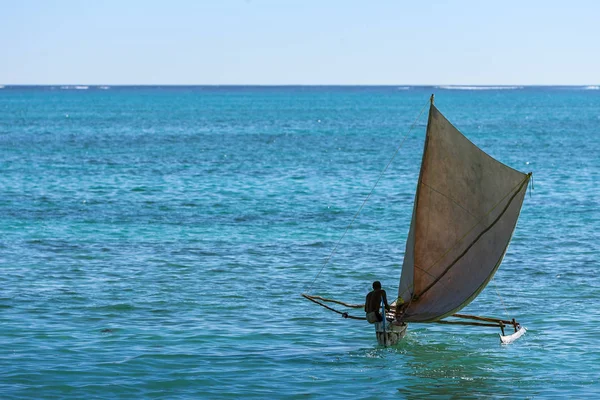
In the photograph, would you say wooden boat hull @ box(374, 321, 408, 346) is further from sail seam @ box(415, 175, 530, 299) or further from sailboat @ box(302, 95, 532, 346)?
sail seam @ box(415, 175, 530, 299)

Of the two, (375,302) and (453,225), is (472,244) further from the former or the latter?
(375,302)

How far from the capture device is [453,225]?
26141 mm

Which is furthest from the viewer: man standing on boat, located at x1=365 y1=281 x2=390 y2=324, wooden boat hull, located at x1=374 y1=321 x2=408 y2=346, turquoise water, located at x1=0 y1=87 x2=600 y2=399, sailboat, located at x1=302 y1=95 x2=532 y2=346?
wooden boat hull, located at x1=374 y1=321 x2=408 y2=346

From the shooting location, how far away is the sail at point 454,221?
2542cm

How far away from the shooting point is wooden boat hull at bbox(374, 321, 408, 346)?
2669 centimetres

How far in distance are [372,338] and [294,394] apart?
5.85 metres

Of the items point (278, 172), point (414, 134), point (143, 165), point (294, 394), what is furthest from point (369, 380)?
point (414, 134)

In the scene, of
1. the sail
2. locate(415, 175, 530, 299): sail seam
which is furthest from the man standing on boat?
locate(415, 175, 530, 299): sail seam

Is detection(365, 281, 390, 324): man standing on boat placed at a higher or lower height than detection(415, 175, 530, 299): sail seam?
lower

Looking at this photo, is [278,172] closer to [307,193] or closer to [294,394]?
[307,193]

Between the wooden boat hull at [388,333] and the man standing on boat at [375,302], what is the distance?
0.35 metres

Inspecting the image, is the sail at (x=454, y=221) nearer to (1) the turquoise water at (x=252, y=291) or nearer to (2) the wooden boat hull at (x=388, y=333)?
(2) the wooden boat hull at (x=388, y=333)

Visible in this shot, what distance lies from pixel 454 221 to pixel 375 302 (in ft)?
10.2

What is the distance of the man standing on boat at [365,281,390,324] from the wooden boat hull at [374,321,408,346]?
1.15ft
